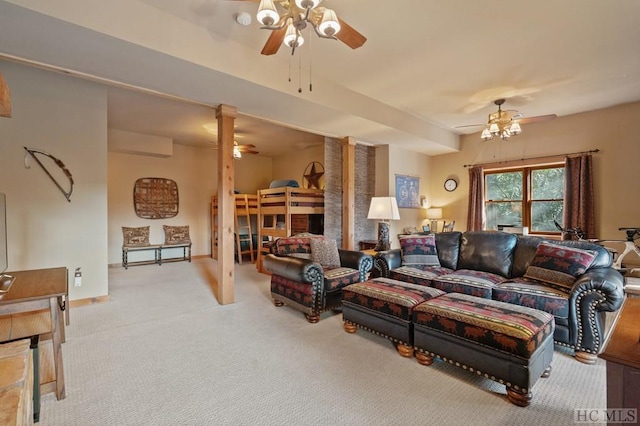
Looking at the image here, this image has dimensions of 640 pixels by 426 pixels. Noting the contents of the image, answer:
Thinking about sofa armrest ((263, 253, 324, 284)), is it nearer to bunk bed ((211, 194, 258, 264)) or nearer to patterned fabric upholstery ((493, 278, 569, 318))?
patterned fabric upholstery ((493, 278, 569, 318))

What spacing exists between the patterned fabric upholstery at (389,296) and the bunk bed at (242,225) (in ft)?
12.7

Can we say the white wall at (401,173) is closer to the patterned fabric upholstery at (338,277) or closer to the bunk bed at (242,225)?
the patterned fabric upholstery at (338,277)

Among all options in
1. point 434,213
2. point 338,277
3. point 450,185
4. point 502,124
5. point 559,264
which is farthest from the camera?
point 450,185

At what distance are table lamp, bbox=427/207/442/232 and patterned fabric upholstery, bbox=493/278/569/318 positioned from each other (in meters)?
3.59

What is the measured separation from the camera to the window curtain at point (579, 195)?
15.6ft

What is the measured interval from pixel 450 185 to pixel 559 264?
4.06 metres

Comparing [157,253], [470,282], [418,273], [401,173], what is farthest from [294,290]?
[157,253]

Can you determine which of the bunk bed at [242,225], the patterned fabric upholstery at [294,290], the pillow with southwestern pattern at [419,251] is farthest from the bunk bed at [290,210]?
the pillow with southwestern pattern at [419,251]

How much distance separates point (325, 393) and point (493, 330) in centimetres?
119

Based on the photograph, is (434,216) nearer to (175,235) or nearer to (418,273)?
(418,273)

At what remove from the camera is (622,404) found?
1037 mm

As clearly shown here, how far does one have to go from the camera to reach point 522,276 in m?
3.14

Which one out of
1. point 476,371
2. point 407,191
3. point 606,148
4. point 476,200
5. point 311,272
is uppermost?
point 606,148

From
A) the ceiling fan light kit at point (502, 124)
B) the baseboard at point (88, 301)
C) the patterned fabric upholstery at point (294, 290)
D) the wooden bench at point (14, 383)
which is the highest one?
the ceiling fan light kit at point (502, 124)
